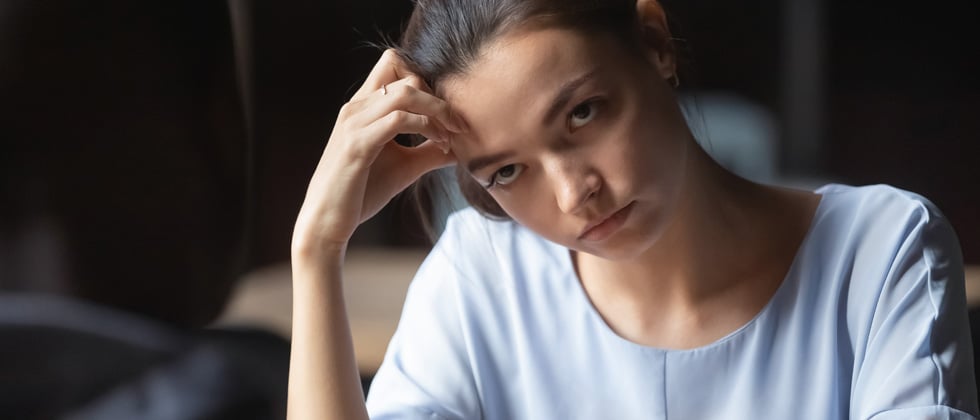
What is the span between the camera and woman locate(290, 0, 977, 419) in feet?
2.19

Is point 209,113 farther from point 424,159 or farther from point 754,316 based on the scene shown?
point 754,316

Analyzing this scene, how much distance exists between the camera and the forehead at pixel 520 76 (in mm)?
651

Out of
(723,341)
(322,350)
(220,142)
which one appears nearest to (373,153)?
(322,350)

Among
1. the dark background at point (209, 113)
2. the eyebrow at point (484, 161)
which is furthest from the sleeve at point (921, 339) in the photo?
the dark background at point (209, 113)

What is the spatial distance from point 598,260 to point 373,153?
196 mm

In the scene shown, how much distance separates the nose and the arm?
0.31 ft

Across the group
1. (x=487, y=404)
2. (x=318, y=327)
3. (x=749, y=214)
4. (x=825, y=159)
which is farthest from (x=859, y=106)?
(x=318, y=327)

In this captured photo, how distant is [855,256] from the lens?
2.50ft

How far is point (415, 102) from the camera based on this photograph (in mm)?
678

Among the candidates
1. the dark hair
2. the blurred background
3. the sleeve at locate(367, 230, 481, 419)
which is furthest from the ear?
the blurred background

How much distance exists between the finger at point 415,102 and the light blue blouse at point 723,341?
19 centimetres

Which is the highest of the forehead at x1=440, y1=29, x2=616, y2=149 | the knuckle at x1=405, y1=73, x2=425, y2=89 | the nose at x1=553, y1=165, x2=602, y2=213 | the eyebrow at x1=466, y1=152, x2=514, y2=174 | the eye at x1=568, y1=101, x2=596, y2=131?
the knuckle at x1=405, y1=73, x2=425, y2=89

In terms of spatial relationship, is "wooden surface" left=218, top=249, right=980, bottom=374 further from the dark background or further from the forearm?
the forearm

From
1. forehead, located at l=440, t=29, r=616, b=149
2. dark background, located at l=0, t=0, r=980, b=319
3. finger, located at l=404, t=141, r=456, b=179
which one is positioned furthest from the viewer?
dark background, located at l=0, t=0, r=980, b=319
